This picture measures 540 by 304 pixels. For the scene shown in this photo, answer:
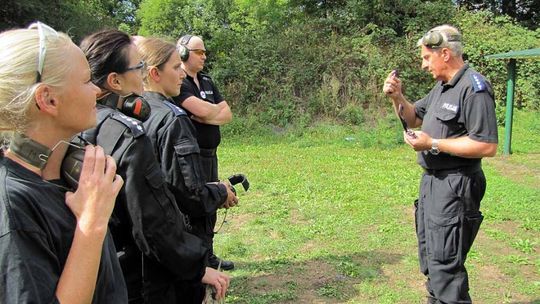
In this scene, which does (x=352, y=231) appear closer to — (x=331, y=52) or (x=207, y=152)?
(x=207, y=152)

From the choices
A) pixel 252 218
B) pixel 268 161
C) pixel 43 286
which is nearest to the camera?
pixel 43 286

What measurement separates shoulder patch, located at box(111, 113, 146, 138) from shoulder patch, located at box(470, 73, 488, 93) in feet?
7.33

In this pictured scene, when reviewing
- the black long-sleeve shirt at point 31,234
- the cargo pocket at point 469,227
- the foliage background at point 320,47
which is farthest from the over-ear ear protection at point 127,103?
the foliage background at point 320,47

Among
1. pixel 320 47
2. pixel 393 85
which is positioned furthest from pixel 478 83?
pixel 320 47

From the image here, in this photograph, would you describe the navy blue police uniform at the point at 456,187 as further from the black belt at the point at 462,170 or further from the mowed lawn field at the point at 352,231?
the mowed lawn field at the point at 352,231

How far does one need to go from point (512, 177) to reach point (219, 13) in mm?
12072

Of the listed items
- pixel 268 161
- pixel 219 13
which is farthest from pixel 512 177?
pixel 219 13

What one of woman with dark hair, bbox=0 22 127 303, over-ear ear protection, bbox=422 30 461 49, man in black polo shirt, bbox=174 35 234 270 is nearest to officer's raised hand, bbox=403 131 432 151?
over-ear ear protection, bbox=422 30 461 49

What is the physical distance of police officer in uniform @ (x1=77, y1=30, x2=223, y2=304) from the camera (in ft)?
6.48

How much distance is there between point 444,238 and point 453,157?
0.55 metres

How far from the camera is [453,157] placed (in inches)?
128

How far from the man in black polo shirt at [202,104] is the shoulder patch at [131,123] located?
1938mm

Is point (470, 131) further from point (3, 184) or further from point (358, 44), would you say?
point (358, 44)

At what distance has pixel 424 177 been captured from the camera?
11.5 feet
